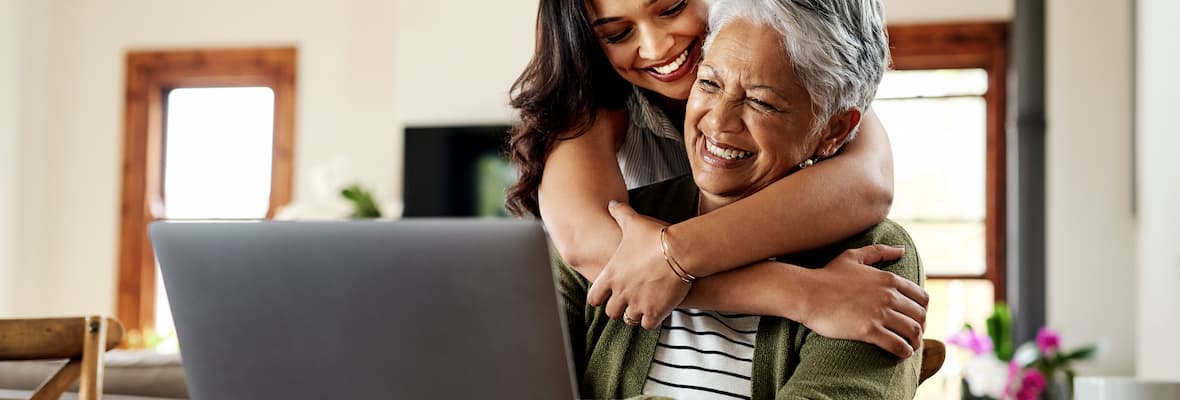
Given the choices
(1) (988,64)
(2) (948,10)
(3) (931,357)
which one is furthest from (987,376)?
(3) (931,357)

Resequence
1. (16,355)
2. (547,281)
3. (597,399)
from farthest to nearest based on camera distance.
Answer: (16,355) < (597,399) < (547,281)

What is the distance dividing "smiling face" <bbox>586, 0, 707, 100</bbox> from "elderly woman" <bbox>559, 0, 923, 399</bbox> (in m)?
0.12

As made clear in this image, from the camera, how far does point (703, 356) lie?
50.5 inches

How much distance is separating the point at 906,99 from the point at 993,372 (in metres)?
1.58

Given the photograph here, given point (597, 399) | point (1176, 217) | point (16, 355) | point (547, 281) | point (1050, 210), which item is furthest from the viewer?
point (1050, 210)

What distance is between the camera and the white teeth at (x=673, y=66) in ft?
4.51

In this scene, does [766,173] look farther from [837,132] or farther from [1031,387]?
[1031,387]

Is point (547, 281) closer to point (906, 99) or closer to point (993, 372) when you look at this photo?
point (993, 372)

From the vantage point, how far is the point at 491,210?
18.4 feet

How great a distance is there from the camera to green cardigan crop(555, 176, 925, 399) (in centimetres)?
114

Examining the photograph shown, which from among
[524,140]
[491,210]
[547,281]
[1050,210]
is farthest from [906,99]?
[547,281]

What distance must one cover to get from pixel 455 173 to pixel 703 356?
4416 mm

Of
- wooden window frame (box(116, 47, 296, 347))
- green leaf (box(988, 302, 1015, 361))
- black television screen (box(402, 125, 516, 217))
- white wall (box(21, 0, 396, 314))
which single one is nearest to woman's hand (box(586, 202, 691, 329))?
green leaf (box(988, 302, 1015, 361))

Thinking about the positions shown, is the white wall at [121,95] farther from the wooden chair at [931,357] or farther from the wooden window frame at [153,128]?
the wooden chair at [931,357]
